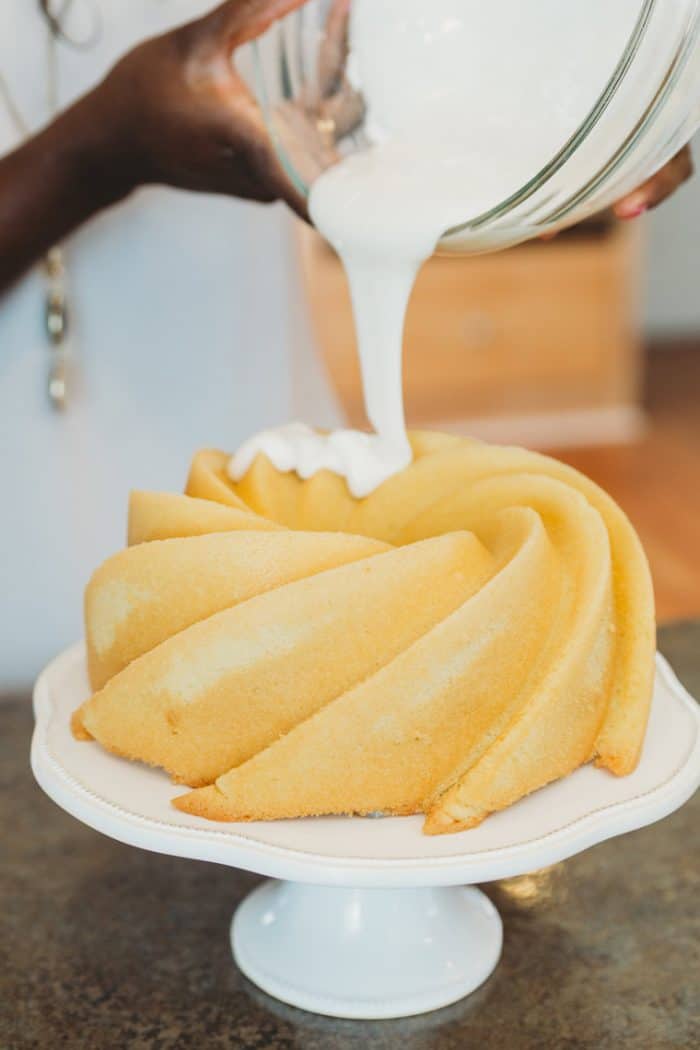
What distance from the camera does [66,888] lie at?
0.89m

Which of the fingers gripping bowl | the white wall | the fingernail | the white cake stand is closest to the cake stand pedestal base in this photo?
the white cake stand

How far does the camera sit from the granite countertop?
0.74 m

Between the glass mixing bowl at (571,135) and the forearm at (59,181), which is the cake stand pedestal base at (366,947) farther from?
the forearm at (59,181)

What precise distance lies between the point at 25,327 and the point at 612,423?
3.12m

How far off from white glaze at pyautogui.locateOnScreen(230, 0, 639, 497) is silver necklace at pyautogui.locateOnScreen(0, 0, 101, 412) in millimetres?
409

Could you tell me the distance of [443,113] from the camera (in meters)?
0.78

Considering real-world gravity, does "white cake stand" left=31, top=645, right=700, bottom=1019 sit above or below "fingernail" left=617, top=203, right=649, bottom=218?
below

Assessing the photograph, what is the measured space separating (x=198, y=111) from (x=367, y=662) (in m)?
0.39

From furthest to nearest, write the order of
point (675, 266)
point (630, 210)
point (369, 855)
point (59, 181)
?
point (675, 266) → point (59, 181) → point (630, 210) → point (369, 855)

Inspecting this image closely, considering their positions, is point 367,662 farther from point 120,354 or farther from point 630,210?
point 120,354

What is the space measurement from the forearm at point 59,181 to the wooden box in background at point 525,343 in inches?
110

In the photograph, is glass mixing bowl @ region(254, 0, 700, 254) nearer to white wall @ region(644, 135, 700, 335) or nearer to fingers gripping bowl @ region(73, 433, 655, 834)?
fingers gripping bowl @ region(73, 433, 655, 834)

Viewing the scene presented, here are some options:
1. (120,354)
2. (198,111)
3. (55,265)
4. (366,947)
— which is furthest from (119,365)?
(366,947)

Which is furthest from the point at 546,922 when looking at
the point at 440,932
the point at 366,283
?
the point at 366,283
